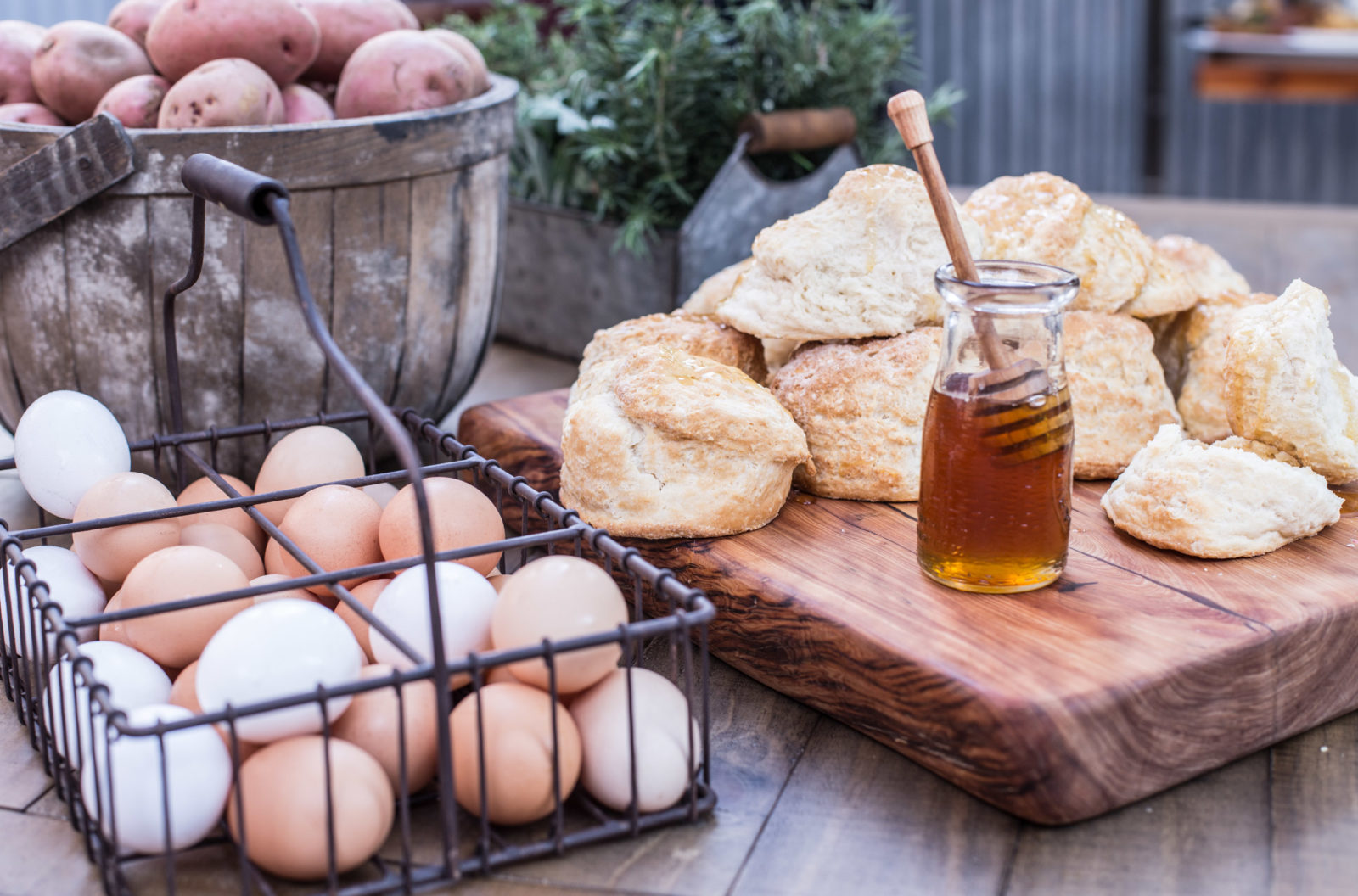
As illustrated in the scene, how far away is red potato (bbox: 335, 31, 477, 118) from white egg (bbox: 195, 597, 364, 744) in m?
0.71

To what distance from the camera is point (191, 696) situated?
2.82 feet

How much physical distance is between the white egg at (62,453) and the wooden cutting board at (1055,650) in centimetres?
45

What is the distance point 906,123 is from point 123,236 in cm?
76

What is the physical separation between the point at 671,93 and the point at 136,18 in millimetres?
661

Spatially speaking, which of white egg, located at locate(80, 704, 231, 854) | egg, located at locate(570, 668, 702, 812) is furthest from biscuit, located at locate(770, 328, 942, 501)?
white egg, located at locate(80, 704, 231, 854)

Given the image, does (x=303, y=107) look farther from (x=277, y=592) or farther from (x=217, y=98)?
(x=277, y=592)

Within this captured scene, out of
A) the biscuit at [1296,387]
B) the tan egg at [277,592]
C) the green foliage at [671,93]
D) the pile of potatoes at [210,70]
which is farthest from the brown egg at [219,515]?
the biscuit at [1296,387]

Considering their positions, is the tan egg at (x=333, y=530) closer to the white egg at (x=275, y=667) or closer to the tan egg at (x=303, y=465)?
the tan egg at (x=303, y=465)

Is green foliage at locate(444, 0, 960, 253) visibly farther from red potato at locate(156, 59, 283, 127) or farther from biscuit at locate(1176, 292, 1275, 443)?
biscuit at locate(1176, 292, 1275, 443)

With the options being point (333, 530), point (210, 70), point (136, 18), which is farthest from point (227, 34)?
point (333, 530)

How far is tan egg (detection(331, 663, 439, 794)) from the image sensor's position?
0.82m

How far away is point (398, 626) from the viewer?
871 mm

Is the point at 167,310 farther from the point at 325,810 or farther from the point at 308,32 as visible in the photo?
the point at 325,810

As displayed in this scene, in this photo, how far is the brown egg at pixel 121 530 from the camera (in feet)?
3.35
